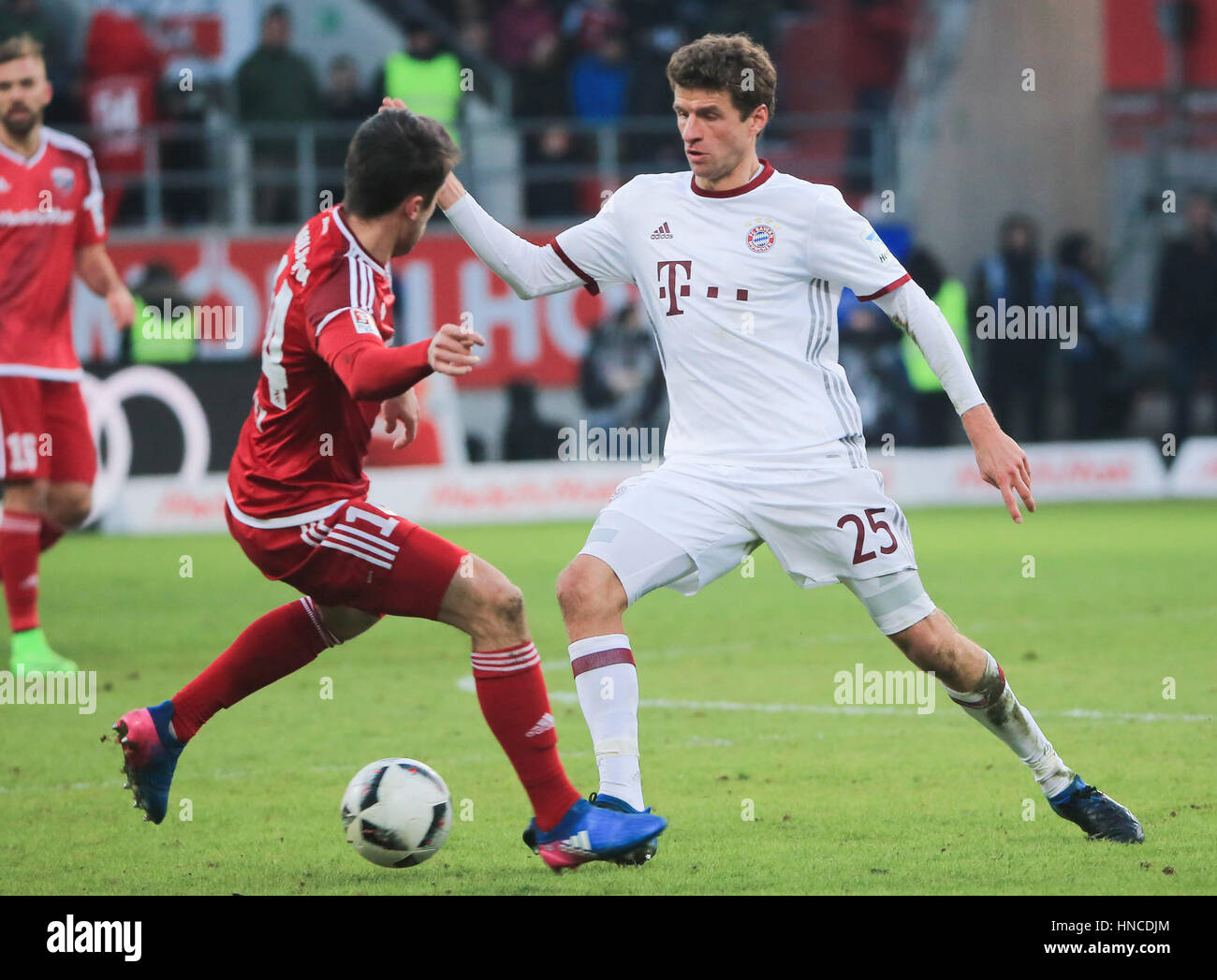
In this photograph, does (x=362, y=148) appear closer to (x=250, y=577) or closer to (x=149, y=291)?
(x=250, y=577)

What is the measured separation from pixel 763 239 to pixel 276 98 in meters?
12.8

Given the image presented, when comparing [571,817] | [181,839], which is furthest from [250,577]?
[571,817]

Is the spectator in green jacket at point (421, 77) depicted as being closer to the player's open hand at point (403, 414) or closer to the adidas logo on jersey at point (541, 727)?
the player's open hand at point (403, 414)

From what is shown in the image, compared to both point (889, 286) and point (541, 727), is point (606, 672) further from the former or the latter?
point (889, 286)

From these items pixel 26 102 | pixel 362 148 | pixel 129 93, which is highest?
pixel 129 93

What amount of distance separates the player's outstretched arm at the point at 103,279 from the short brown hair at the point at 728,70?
12.9ft

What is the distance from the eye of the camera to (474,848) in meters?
5.30

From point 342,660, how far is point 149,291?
26.8ft

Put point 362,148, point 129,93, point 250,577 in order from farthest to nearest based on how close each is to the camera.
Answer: point 129,93
point 250,577
point 362,148

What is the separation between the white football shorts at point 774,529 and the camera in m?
5.16

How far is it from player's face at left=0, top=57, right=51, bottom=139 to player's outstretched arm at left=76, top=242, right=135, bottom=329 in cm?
59

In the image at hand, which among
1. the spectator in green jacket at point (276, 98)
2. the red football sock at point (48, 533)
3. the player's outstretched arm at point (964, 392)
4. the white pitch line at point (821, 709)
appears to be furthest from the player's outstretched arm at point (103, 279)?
the spectator in green jacket at point (276, 98)

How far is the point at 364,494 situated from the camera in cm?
524

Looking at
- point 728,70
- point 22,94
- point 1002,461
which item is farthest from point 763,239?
point 22,94
